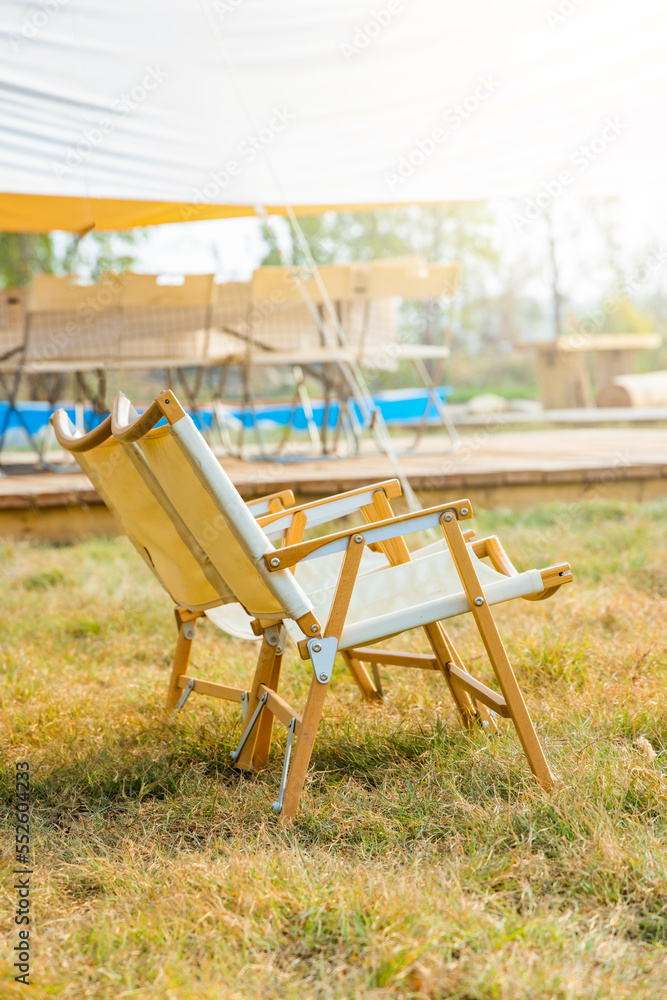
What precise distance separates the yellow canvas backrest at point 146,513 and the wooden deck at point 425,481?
244cm

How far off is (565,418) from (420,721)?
710cm

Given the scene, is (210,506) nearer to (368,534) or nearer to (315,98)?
(368,534)

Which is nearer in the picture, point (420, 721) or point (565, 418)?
point (420, 721)

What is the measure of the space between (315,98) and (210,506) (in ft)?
11.0

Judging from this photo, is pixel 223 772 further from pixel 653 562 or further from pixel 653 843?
pixel 653 562

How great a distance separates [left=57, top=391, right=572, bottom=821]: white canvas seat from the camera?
1.60 meters

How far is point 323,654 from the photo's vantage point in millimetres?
1638

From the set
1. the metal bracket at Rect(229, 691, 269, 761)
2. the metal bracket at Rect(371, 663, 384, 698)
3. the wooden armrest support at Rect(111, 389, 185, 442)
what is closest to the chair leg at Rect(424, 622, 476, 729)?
the metal bracket at Rect(371, 663, 384, 698)

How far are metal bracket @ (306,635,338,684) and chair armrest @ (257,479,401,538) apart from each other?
17.5 inches

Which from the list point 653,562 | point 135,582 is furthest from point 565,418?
point 135,582

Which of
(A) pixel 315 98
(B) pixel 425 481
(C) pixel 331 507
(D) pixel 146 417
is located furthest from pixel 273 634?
(A) pixel 315 98

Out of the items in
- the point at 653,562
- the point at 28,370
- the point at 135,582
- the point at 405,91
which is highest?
the point at 405,91

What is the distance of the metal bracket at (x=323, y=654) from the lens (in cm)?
163

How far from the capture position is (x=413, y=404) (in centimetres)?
1136
